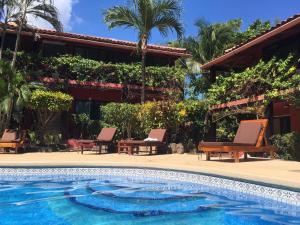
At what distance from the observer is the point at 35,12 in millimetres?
19031

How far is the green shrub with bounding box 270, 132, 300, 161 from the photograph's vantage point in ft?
37.4

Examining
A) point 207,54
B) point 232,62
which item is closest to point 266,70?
point 232,62

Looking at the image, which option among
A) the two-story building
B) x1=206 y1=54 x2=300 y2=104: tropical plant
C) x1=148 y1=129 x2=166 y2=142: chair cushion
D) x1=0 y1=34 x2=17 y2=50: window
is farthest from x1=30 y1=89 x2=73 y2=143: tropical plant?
x1=206 y1=54 x2=300 y2=104: tropical plant

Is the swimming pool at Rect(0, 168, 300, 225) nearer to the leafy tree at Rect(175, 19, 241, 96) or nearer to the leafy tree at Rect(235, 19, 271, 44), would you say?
the leafy tree at Rect(235, 19, 271, 44)

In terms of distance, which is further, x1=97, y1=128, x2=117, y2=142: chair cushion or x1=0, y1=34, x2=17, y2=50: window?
x1=0, y1=34, x2=17, y2=50: window

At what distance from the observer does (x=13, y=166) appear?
34.6 ft

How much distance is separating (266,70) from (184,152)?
171 inches

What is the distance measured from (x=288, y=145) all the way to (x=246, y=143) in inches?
58.1

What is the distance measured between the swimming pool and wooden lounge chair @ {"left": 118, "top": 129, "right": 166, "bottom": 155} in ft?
11.7

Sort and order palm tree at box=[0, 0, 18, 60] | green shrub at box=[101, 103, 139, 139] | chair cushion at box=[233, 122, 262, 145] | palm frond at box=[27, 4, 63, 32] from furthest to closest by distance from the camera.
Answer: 1. palm frond at box=[27, 4, 63, 32]
2. palm tree at box=[0, 0, 18, 60]
3. green shrub at box=[101, 103, 139, 139]
4. chair cushion at box=[233, 122, 262, 145]

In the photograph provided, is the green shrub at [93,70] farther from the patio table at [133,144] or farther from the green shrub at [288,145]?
the green shrub at [288,145]

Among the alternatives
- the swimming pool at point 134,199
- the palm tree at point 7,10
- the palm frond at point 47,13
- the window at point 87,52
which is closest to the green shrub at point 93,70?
the window at point 87,52

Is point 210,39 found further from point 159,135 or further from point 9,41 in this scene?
point 159,135

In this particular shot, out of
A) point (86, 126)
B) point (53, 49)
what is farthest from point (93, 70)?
point (86, 126)
